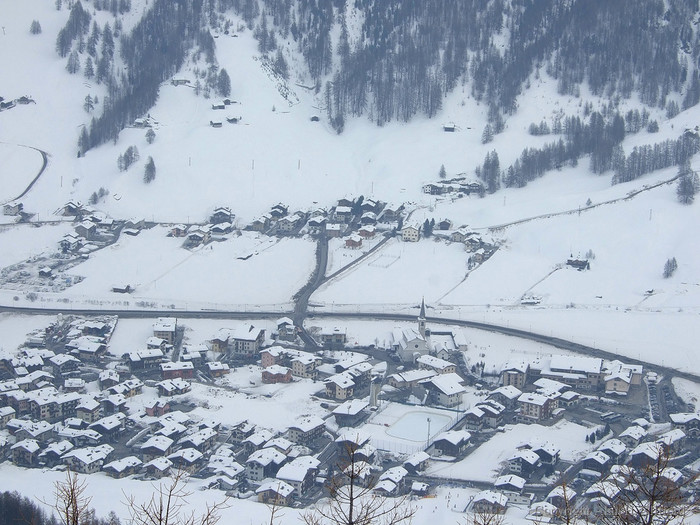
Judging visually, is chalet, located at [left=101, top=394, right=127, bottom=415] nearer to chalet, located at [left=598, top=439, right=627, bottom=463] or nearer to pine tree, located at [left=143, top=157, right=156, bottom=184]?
chalet, located at [left=598, top=439, right=627, bottom=463]

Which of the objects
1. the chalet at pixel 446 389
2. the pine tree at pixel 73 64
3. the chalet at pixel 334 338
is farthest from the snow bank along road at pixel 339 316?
the pine tree at pixel 73 64

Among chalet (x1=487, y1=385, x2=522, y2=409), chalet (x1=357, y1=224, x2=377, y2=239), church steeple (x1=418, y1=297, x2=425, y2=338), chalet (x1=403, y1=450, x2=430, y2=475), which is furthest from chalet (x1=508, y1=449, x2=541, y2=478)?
chalet (x1=357, y1=224, x2=377, y2=239)

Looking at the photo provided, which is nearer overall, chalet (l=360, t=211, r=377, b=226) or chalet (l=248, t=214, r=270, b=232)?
chalet (l=248, t=214, r=270, b=232)

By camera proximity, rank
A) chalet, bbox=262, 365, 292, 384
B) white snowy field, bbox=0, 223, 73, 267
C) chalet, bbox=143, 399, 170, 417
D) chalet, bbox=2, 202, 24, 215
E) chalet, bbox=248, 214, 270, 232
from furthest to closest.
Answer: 1. chalet, bbox=2, 202, 24, 215
2. chalet, bbox=248, 214, 270, 232
3. white snowy field, bbox=0, 223, 73, 267
4. chalet, bbox=262, 365, 292, 384
5. chalet, bbox=143, 399, 170, 417

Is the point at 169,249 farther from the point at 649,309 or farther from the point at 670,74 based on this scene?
the point at 670,74

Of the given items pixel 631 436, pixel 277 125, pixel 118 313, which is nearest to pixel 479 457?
pixel 631 436

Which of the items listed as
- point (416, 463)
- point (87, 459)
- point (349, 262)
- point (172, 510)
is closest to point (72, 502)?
point (172, 510)

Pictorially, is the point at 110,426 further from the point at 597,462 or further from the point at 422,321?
the point at 597,462
